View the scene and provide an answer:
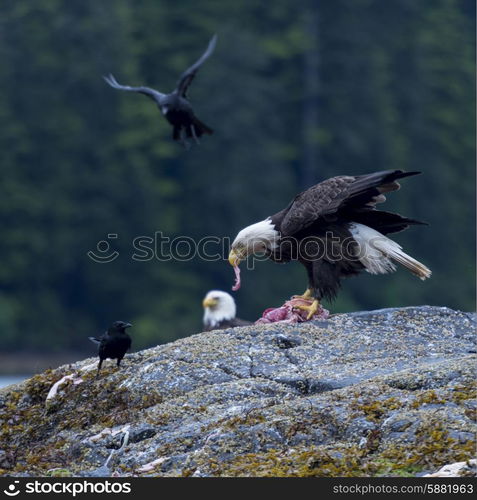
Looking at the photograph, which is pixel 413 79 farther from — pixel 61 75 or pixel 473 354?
pixel 473 354

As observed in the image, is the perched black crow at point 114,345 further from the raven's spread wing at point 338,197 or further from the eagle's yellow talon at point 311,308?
the raven's spread wing at point 338,197

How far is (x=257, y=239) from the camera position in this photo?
30.1ft

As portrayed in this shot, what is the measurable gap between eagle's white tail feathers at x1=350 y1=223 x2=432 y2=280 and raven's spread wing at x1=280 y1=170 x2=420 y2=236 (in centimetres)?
19

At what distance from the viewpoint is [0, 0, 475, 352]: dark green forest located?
3180 centimetres

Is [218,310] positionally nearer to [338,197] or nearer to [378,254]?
[378,254]

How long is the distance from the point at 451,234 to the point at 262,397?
104 ft

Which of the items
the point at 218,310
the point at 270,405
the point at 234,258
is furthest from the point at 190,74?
the point at 270,405

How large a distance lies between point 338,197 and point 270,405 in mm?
2503

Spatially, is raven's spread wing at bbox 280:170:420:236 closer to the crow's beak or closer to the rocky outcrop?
the rocky outcrop

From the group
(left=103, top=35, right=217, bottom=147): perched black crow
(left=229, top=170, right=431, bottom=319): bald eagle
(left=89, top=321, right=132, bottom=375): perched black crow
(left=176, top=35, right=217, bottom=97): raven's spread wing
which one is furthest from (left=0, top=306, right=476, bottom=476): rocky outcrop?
(left=103, top=35, right=217, bottom=147): perched black crow

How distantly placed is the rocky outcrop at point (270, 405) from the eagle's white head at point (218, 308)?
5.53 meters

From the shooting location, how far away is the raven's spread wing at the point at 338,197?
28.3 feet
